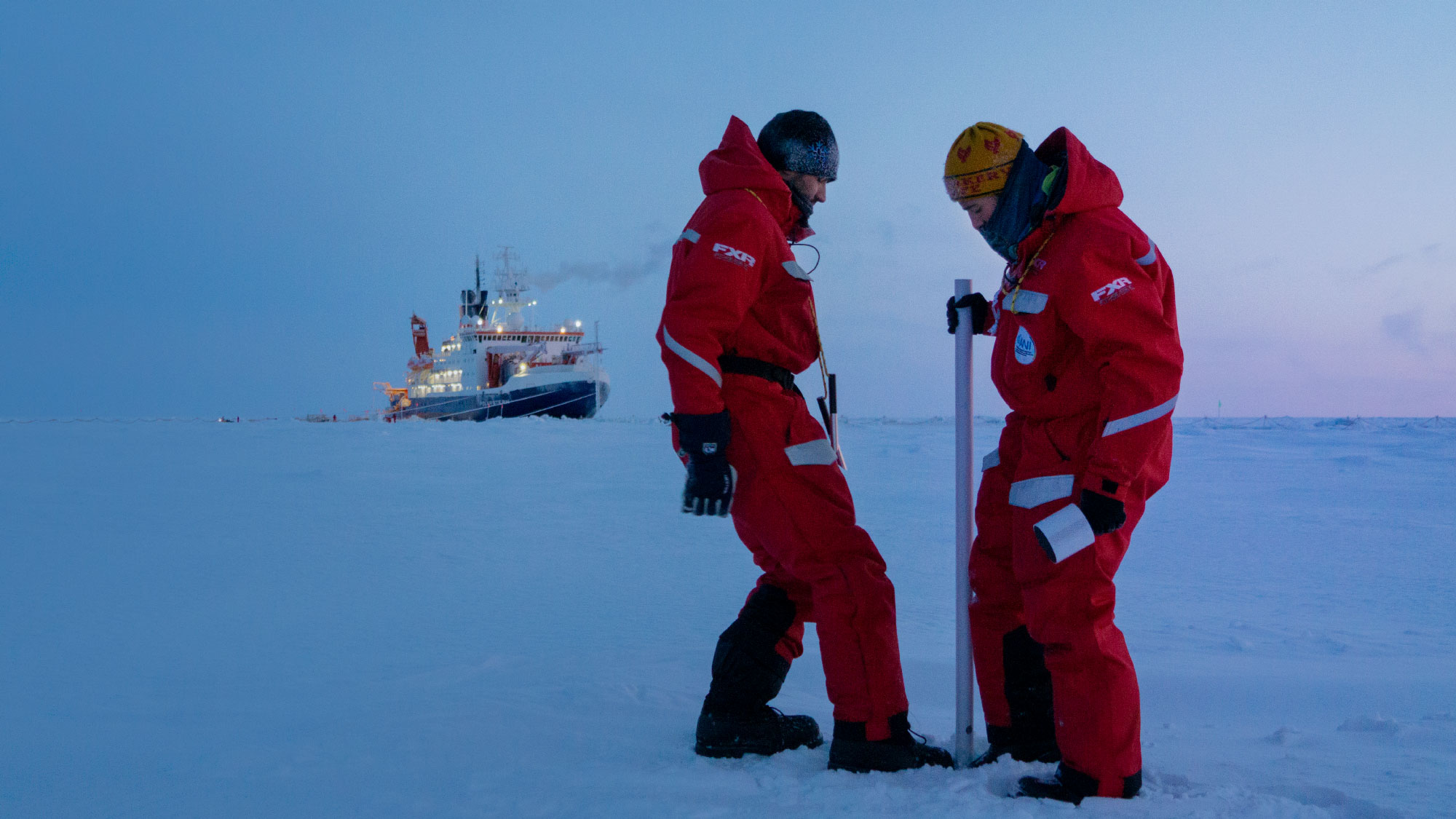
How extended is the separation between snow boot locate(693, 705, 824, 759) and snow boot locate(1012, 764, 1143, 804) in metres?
0.69

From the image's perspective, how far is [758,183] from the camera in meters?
2.31

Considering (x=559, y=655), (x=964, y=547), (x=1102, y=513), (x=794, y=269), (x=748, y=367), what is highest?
(x=794, y=269)

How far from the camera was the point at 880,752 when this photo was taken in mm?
2123

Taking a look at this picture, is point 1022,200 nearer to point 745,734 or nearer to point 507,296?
point 745,734

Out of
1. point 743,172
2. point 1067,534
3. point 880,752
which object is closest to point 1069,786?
point 880,752

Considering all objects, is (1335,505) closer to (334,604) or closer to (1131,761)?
(1131,761)

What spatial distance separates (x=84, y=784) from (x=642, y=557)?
12.1 ft

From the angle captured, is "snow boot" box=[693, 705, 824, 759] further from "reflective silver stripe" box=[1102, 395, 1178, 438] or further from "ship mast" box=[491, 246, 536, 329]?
"ship mast" box=[491, 246, 536, 329]

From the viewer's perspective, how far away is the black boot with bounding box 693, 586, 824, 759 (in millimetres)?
2312

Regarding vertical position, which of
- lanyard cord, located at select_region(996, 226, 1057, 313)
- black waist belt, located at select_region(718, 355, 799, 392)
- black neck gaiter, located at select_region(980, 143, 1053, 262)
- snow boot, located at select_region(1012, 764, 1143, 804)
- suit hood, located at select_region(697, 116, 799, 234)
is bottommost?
snow boot, located at select_region(1012, 764, 1143, 804)

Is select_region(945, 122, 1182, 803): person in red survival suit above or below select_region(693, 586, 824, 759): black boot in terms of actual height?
above

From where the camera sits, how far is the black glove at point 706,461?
6.97ft

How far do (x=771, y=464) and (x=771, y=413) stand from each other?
0.14 meters

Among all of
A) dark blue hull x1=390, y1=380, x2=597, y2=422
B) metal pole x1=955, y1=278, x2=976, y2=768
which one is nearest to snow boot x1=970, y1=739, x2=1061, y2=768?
metal pole x1=955, y1=278, x2=976, y2=768
